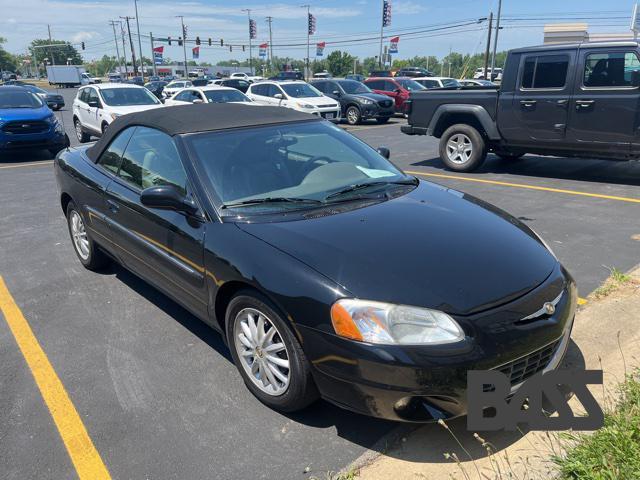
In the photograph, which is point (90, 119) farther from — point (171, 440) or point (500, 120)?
point (171, 440)

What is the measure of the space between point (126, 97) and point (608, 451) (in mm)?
13559

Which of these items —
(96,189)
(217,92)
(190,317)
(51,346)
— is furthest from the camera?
(217,92)

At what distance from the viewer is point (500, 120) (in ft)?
28.3

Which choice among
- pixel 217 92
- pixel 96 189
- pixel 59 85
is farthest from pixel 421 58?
pixel 96 189

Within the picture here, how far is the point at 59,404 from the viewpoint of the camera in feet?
9.70

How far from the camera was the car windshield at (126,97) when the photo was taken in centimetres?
1314

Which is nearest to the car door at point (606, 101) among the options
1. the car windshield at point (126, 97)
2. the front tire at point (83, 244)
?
the front tire at point (83, 244)

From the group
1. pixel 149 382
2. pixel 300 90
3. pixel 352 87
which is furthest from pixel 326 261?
pixel 352 87

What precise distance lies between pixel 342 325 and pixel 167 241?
156 centimetres

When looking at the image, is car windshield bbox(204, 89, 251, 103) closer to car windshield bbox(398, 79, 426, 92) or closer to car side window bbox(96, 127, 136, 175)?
car windshield bbox(398, 79, 426, 92)

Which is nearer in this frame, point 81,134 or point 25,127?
point 25,127

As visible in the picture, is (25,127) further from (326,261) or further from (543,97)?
(326,261)

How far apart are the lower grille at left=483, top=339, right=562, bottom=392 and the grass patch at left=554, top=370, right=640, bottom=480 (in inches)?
13.7

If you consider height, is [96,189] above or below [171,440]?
above
